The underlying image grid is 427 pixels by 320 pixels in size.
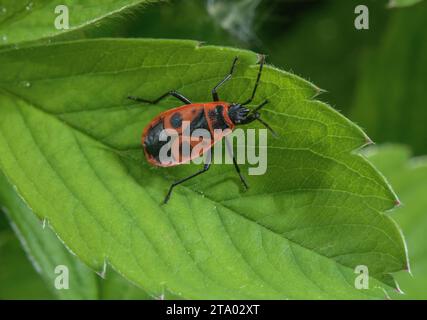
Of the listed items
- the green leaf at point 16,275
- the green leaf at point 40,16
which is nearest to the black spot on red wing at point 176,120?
the green leaf at point 40,16

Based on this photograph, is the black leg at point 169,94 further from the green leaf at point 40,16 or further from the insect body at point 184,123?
the green leaf at point 40,16

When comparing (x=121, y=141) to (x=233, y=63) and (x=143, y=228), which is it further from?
(x=233, y=63)

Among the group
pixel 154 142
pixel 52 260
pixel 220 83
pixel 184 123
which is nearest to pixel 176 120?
pixel 184 123

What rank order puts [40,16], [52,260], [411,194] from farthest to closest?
1. [411,194]
2. [52,260]
3. [40,16]

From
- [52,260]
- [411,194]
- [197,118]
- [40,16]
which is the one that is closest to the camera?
[40,16]

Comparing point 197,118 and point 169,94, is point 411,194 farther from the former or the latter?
point 169,94

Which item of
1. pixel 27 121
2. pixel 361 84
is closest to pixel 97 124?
pixel 27 121

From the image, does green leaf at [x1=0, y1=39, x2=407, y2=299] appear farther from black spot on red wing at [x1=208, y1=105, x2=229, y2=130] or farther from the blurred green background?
the blurred green background
